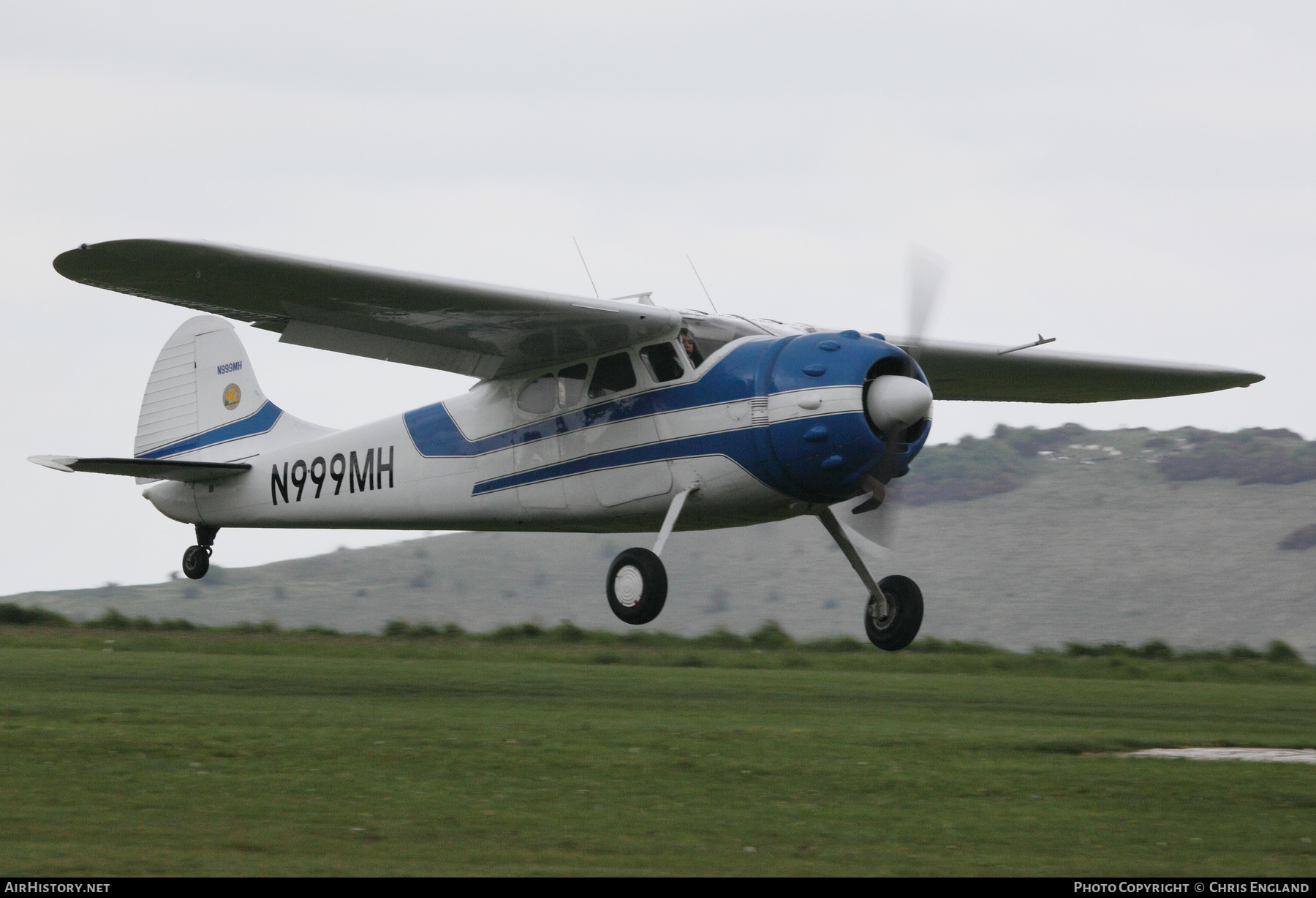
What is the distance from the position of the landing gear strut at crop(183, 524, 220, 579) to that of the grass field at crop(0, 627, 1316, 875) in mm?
4227

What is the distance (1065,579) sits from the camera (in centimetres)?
6606

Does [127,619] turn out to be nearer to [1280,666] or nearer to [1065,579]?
[1280,666]

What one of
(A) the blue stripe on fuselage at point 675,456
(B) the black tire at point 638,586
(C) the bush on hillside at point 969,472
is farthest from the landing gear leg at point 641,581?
(C) the bush on hillside at point 969,472

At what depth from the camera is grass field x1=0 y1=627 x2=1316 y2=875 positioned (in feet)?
19.4

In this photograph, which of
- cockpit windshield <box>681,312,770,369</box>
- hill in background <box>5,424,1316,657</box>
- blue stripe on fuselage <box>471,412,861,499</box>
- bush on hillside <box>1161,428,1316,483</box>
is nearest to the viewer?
blue stripe on fuselage <box>471,412,861,499</box>

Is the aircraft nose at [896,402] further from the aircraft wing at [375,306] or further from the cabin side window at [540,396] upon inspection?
the cabin side window at [540,396]

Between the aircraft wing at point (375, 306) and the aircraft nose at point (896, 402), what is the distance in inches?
84.9

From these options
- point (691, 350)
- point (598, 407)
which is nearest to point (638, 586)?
point (598, 407)

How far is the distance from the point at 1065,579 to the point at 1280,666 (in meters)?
47.6

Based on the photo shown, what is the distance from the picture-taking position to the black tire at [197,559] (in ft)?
61.0

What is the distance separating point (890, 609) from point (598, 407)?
3.49m

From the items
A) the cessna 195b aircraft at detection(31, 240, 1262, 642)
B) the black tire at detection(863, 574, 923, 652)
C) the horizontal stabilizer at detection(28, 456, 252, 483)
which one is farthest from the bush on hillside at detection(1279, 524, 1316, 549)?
the horizontal stabilizer at detection(28, 456, 252, 483)

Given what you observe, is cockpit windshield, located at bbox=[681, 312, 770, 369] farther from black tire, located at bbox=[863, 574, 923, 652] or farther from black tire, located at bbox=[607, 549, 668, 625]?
black tire, located at bbox=[863, 574, 923, 652]

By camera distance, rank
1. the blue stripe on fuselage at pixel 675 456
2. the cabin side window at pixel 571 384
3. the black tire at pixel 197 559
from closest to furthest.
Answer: the blue stripe on fuselage at pixel 675 456 → the cabin side window at pixel 571 384 → the black tire at pixel 197 559
